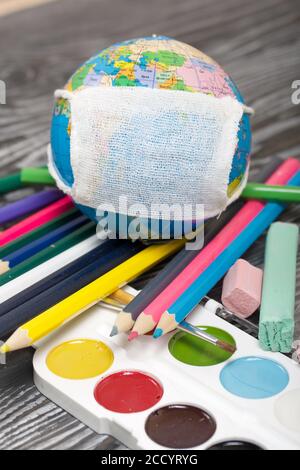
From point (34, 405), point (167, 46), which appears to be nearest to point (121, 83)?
point (167, 46)

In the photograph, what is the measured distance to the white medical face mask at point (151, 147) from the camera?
68cm

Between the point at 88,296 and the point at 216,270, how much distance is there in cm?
13

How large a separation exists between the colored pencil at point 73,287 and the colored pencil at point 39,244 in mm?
53

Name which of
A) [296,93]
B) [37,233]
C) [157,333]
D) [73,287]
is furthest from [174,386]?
[296,93]

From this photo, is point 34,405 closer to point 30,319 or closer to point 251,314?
point 30,319

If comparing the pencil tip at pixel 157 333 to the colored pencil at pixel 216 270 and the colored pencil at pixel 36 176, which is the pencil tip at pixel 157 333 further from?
the colored pencil at pixel 36 176

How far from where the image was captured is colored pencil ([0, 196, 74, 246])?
78cm

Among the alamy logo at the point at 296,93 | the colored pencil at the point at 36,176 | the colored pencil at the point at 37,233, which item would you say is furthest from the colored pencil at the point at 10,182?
the alamy logo at the point at 296,93

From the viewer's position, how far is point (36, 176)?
35.2 inches

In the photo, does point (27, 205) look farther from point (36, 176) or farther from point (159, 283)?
point (159, 283)

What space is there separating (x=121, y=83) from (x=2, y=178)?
0.88 feet

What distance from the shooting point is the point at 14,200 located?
36.3 inches

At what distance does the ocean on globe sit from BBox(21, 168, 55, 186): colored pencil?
13 centimetres

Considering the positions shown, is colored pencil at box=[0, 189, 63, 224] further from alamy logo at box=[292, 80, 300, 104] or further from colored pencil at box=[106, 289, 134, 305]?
alamy logo at box=[292, 80, 300, 104]
